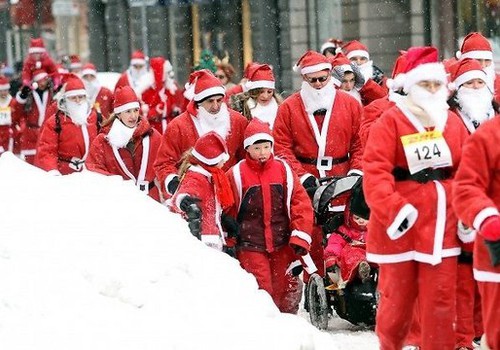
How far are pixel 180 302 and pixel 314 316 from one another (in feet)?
11.2

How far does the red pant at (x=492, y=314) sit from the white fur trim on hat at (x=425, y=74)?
1547 millimetres

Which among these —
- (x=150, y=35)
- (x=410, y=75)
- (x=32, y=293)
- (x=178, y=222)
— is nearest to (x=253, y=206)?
(x=178, y=222)

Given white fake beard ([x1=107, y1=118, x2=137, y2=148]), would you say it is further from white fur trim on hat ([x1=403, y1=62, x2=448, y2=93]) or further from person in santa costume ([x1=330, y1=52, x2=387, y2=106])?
white fur trim on hat ([x1=403, y1=62, x2=448, y2=93])

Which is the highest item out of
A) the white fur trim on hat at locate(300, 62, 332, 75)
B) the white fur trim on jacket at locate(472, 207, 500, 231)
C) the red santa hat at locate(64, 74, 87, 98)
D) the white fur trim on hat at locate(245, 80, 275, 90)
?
the white fur trim on hat at locate(300, 62, 332, 75)

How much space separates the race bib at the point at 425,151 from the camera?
31.1ft

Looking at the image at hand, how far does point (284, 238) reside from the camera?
1234cm

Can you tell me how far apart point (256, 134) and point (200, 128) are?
4.95 feet

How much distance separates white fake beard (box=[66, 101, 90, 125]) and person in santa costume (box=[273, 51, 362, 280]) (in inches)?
152

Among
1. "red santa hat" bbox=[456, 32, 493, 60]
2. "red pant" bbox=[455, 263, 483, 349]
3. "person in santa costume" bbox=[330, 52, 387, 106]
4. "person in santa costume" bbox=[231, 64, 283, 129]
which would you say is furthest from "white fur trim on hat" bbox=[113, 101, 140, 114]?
"red pant" bbox=[455, 263, 483, 349]

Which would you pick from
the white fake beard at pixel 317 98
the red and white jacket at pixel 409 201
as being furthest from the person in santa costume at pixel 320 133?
the red and white jacket at pixel 409 201

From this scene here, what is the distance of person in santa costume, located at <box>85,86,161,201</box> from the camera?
579 inches

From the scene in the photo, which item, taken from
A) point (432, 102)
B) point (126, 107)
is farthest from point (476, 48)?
point (432, 102)

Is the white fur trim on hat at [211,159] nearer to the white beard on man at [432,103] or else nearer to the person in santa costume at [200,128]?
the person in santa costume at [200,128]

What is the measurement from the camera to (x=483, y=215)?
8.34 meters
